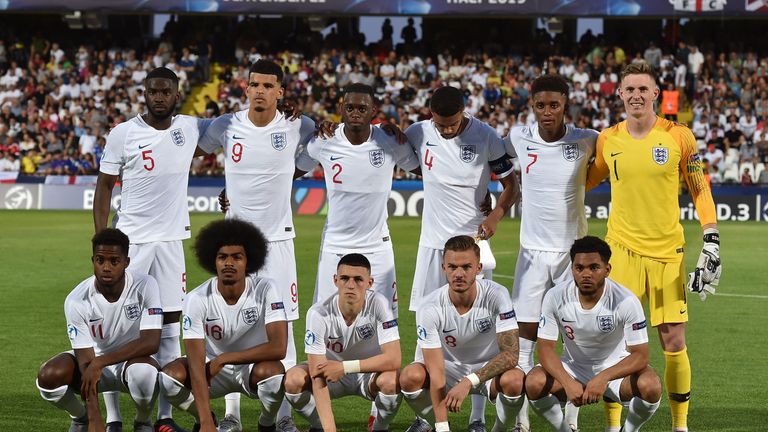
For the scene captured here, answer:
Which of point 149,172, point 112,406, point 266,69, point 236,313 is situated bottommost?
point 112,406

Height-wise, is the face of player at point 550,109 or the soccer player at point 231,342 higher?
the face of player at point 550,109

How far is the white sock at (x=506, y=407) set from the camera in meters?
6.81

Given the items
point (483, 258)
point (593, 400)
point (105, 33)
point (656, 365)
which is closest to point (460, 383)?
point (593, 400)

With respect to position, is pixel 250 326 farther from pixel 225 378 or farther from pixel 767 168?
pixel 767 168

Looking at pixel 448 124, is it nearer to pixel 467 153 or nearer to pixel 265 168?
pixel 467 153

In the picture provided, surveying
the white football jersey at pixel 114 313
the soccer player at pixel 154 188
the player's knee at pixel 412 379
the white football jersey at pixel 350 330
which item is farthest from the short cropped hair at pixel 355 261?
the soccer player at pixel 154 188

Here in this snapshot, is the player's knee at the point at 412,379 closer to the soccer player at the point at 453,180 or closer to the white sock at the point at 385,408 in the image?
the white sock at the point at 385,408

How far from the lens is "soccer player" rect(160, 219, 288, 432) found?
6.95 metres

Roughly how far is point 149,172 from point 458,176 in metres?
2.13

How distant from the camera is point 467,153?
7910mm

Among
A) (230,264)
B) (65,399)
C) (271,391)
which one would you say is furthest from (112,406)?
(230,264)

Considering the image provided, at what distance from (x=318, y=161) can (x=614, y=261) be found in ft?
7.29

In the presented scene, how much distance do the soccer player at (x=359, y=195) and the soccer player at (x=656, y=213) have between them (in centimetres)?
159

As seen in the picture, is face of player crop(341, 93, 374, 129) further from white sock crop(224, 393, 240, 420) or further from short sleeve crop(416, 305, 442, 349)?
white sock crop(224, 393, 240, 420)
